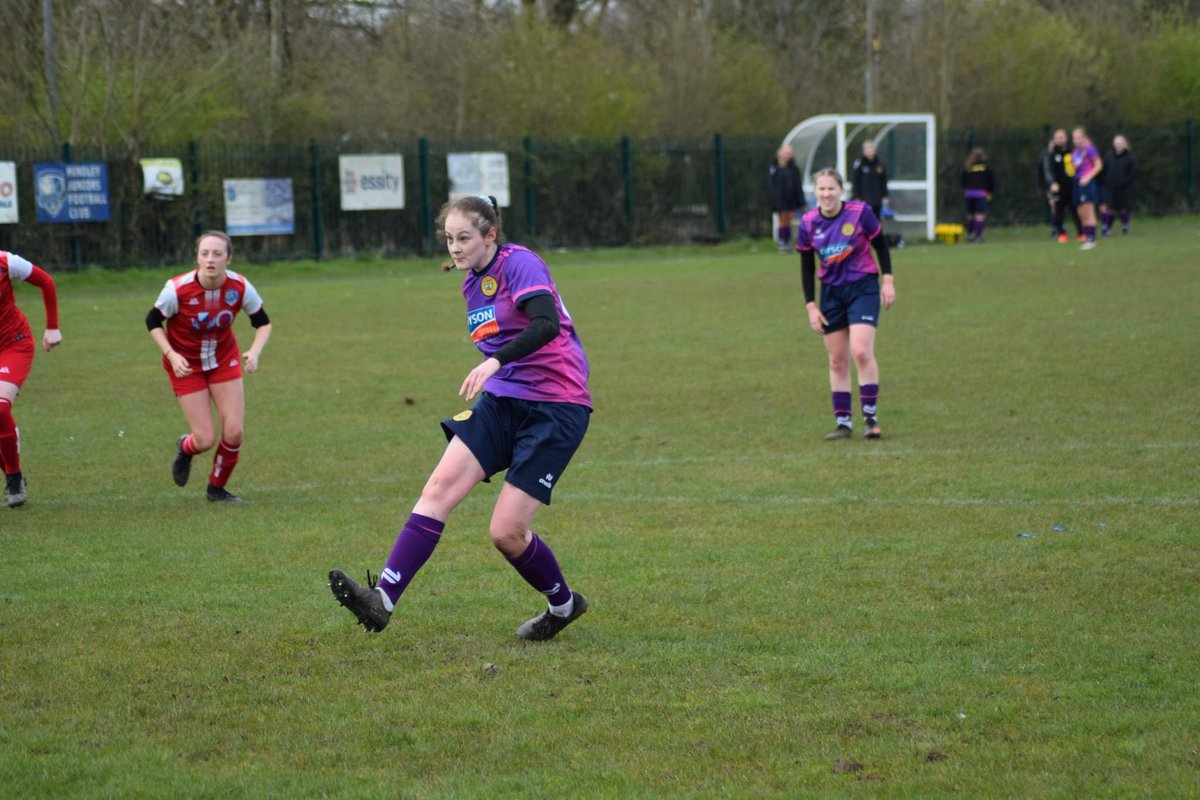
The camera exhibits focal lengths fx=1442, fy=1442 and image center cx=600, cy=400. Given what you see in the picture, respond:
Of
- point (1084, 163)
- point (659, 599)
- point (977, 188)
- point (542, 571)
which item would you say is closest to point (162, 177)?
point (977, 188)

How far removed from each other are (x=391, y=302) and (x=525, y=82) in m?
14.3

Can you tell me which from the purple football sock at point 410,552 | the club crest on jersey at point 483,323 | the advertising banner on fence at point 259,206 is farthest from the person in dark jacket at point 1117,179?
the purple football sock at point 410,552

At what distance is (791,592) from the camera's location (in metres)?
6.70

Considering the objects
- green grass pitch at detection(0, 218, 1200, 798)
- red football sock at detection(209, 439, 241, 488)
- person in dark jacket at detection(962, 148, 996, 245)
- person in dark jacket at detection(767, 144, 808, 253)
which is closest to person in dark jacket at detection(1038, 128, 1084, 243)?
person in dark jacket at detection(962, 148, 996, 245)

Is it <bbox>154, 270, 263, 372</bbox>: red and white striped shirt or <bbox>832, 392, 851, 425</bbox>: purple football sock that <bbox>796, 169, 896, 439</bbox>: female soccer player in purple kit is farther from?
<bbox>154, 270, 263, 372</bbox>: red and white striped shirt

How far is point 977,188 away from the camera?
103 feet

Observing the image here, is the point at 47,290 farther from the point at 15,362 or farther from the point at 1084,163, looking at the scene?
the point at 1084,163

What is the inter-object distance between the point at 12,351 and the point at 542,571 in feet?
15.7

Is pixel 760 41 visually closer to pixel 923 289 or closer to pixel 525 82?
pixel 525 82

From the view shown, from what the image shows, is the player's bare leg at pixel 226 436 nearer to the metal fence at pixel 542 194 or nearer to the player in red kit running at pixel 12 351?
the player in red kit running at pixel 12 351

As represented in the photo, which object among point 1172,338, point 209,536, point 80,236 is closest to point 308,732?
point 209,536

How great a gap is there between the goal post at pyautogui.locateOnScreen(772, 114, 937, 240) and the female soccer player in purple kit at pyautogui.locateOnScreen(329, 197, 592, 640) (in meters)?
25.7

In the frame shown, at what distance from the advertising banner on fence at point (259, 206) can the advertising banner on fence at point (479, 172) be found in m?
3.66

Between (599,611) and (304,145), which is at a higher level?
(304,145)
